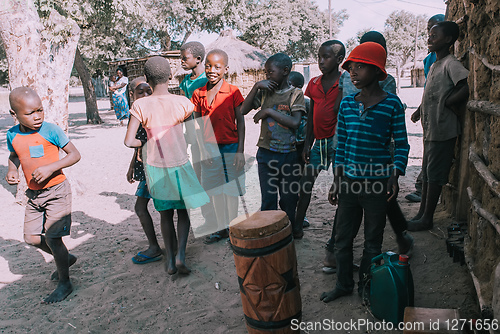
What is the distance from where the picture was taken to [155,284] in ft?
11.0

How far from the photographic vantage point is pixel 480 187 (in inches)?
116

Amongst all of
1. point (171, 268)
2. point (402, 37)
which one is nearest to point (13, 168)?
point (171, 268)

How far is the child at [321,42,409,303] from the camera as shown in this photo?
99.6 inches

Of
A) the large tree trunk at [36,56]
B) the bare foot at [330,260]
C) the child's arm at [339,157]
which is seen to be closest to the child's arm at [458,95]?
the child's arm at [339,157]

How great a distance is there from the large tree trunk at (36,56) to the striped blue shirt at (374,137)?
5176 mm

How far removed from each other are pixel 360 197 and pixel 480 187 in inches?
42.5

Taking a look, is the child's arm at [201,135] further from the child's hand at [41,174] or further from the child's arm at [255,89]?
the child's hand at [41,174]

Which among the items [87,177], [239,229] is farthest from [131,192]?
[239,229]

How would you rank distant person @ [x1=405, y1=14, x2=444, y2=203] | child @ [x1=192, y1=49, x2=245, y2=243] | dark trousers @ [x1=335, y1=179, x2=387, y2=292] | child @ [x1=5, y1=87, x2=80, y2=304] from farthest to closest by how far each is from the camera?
distant person @ [x1=405, y1=14, x2=444, y2=203]
child @ [x1=192, y1=49, x2=245, y2=243]
child @ [x1=5, y1=87, x2=80, y2=304]
dark trousers @ [x1=335, y1=179, x2=387, y2=292]

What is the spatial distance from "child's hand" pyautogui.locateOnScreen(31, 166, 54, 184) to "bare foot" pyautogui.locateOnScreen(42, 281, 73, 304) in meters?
0.95

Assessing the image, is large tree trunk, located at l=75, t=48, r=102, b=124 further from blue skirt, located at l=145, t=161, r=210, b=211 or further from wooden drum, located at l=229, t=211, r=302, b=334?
wooden drum, located at l=229, t=211, r=302, b=334

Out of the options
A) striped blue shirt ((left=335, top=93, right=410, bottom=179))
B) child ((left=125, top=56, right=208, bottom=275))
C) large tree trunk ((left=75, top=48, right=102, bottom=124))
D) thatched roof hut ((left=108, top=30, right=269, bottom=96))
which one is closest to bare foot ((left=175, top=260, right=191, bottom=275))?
child ((left=125, top=56, right=208, bottom=275))

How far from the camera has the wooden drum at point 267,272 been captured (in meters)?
2.28

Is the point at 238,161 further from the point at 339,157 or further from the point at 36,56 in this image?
the point at 36,56
